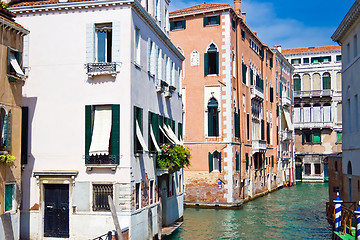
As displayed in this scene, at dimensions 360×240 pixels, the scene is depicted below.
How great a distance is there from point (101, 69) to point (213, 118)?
14.6 meters

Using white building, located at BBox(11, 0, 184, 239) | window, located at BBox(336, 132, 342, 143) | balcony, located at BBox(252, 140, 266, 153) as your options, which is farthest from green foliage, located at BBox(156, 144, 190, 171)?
window, located at BBox(336, 132, 342, 143)

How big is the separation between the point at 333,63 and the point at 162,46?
37.2 meters

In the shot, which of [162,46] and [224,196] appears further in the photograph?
[224,196]

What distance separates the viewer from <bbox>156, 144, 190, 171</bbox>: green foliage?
56.7 feet

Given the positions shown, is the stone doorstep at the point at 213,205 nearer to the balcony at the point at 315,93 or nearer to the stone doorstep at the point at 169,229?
the stone doorstep at the point at 169,229

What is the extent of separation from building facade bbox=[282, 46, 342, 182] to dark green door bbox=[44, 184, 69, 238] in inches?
1552

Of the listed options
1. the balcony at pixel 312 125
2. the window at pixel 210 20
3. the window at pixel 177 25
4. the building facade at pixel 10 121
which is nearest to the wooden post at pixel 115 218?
the building facade at pixel 10 121

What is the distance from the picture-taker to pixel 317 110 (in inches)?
2003

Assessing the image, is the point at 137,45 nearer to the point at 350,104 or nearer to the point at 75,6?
the point at 75,6

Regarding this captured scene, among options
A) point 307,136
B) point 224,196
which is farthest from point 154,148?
point 307,136

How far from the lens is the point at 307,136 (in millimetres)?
51156

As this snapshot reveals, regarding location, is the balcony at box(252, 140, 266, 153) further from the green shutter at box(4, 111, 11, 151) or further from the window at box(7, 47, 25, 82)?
the green shutter at box(4, 111, 11, 151)

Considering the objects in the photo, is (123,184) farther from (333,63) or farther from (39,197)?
(333,63)

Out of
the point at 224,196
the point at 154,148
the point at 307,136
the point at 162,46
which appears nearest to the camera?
the point at 154,148
